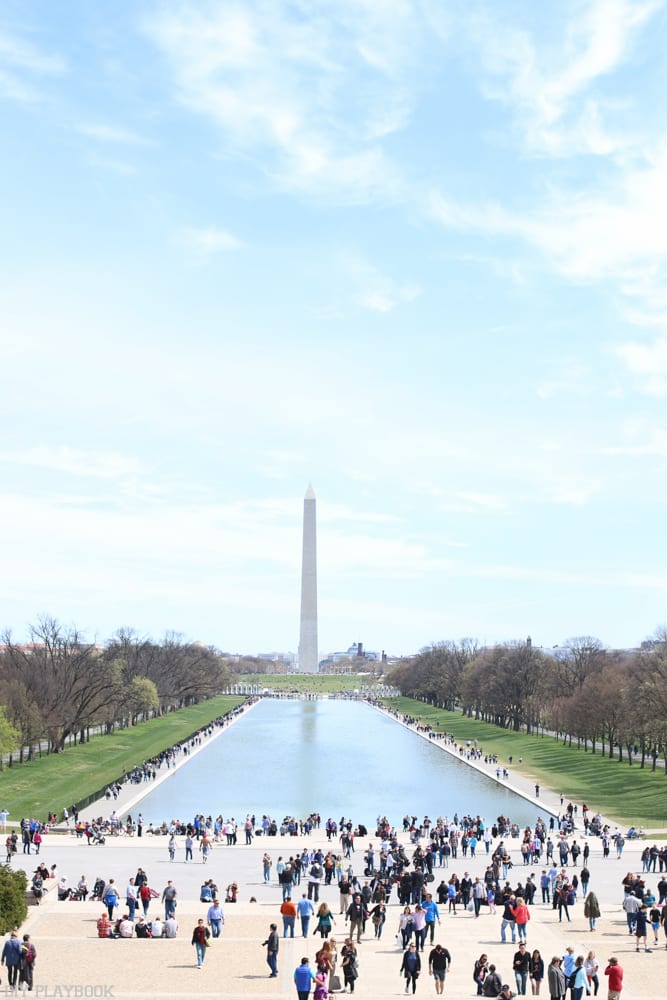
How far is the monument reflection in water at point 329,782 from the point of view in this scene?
5166 centimetres

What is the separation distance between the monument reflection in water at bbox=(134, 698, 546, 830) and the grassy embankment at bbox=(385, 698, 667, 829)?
12.1 feet

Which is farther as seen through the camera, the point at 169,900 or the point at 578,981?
the point at 169,900

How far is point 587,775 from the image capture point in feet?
215

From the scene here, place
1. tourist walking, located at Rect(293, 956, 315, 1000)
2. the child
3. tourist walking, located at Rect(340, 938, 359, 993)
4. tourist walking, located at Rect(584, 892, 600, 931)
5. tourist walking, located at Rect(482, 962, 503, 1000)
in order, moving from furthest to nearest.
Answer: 1. tourist walking, located at Rect(584, 892, 600, 931)
2. the child
3. tourist walking, located at Rect(340, 938, 359, 993)
4. tourist walking, located at Rect(482, 962, 503, 1000)
5. tourist walking, located at Rect(293, 956, 315, 1000)

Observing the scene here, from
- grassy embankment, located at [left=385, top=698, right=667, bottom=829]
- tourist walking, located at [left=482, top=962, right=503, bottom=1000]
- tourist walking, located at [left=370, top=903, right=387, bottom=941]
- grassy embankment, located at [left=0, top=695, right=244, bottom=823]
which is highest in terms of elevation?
tourist walking, located at [left=482, top=962, right=503, bottom=1000]

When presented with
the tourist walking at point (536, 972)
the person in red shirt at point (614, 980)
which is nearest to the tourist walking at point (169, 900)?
the tourist walking at point (536, 972)

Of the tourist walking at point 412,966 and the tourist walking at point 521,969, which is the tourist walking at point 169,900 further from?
the tourist walking at point 521,969

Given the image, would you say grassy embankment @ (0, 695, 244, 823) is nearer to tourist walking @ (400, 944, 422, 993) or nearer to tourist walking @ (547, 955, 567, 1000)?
tourist walking @ (400, 944, 422, 993)

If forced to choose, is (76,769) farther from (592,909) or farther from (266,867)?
(592,909)

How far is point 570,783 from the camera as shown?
62.2 meters

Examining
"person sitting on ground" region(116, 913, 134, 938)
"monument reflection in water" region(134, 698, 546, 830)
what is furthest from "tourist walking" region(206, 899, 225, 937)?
"monument reflection in water" region(134, 698, 546, 830)

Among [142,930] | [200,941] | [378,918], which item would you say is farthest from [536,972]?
[142,930]

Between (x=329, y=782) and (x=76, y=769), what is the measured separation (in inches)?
643

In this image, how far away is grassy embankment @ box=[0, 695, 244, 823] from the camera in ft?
172
